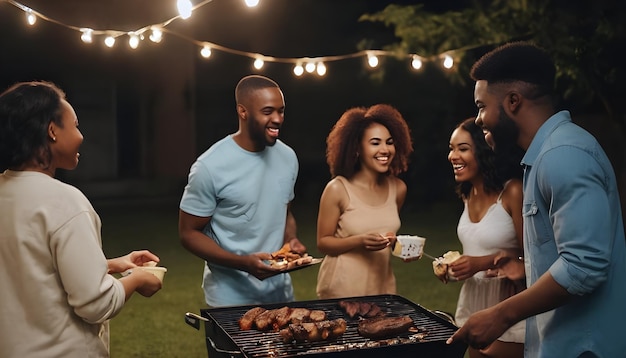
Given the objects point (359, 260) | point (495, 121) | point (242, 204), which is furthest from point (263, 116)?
point (495, 121)

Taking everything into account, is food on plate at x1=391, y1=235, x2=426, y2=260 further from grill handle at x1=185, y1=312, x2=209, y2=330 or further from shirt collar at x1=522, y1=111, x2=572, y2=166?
shirt collar at x1=522, y1=111, x2=572, y2=166

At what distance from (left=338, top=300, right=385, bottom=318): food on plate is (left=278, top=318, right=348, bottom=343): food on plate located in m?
0.38

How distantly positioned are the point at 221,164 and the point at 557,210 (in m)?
2.23

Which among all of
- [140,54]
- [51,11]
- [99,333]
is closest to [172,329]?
[99,333]

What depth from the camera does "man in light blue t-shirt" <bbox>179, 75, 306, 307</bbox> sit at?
14.3 feet

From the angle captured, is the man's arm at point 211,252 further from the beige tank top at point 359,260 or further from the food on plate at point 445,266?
the food on plate at point 445,266

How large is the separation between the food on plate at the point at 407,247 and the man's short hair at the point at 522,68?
1587mm

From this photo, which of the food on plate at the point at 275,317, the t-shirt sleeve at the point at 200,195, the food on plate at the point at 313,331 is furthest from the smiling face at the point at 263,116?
the food on plate at the point at 313,331

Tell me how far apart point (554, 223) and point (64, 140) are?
1.90 meters

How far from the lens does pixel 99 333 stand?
3.12m

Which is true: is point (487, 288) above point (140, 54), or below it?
below

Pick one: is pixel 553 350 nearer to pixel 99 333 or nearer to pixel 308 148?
pixel 99 333

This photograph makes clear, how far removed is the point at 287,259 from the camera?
4289 millimetres

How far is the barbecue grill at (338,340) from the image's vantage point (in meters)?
3.44
